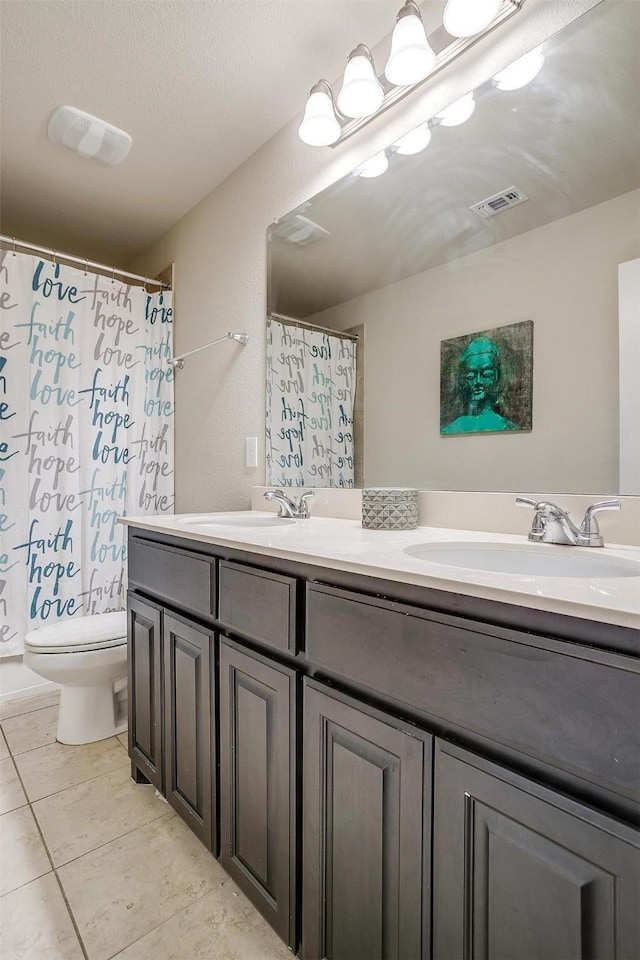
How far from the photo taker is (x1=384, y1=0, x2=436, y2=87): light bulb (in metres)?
1.18

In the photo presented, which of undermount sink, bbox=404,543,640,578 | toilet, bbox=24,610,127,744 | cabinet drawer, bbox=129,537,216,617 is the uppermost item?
undermount sink, bbox=404,543,640,578

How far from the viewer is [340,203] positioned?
155 cm

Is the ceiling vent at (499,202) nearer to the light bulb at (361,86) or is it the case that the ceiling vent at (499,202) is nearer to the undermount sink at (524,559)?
the light bulb at (361,86)

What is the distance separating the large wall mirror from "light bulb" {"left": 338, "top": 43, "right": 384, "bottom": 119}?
0.52ft

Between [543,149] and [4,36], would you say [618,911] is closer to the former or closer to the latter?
[543,149]

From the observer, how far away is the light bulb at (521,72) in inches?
42.0

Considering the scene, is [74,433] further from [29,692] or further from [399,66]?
[399,66]

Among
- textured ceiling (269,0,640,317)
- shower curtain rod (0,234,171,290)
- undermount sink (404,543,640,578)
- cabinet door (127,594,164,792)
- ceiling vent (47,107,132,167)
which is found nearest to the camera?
undermount sink (404,543,640,578)

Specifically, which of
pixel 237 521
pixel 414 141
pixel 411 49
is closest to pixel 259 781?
pixel 237 521

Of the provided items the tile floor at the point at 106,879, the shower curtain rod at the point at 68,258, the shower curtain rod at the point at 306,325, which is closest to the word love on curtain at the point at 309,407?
the shower curtain rod at the point at 306,325

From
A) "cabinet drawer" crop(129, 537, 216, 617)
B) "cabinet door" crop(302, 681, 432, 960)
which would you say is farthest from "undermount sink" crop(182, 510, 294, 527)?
"cabinet door" crop(302, 681, 432, 960)

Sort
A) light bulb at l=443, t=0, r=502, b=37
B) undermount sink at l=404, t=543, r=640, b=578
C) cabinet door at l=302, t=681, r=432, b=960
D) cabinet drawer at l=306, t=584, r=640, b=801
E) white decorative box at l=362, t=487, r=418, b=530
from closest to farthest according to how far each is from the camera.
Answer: cabinet drawer at l=306, t=584, r=640, b=801, cabinet door at l=302, t=681, r=432, b=960, undermount sink at l=404, t=543, r=640, b=578, light bulb at l=443, t=0, r=502, b=37, white decorative box at l=362, t=487, r=418, b=530

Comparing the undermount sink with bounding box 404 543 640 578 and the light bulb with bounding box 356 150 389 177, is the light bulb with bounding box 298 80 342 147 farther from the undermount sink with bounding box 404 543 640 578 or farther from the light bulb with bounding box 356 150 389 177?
the undermount sink with bounding box 404 543 640 578

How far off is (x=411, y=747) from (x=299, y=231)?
167 centimetres
